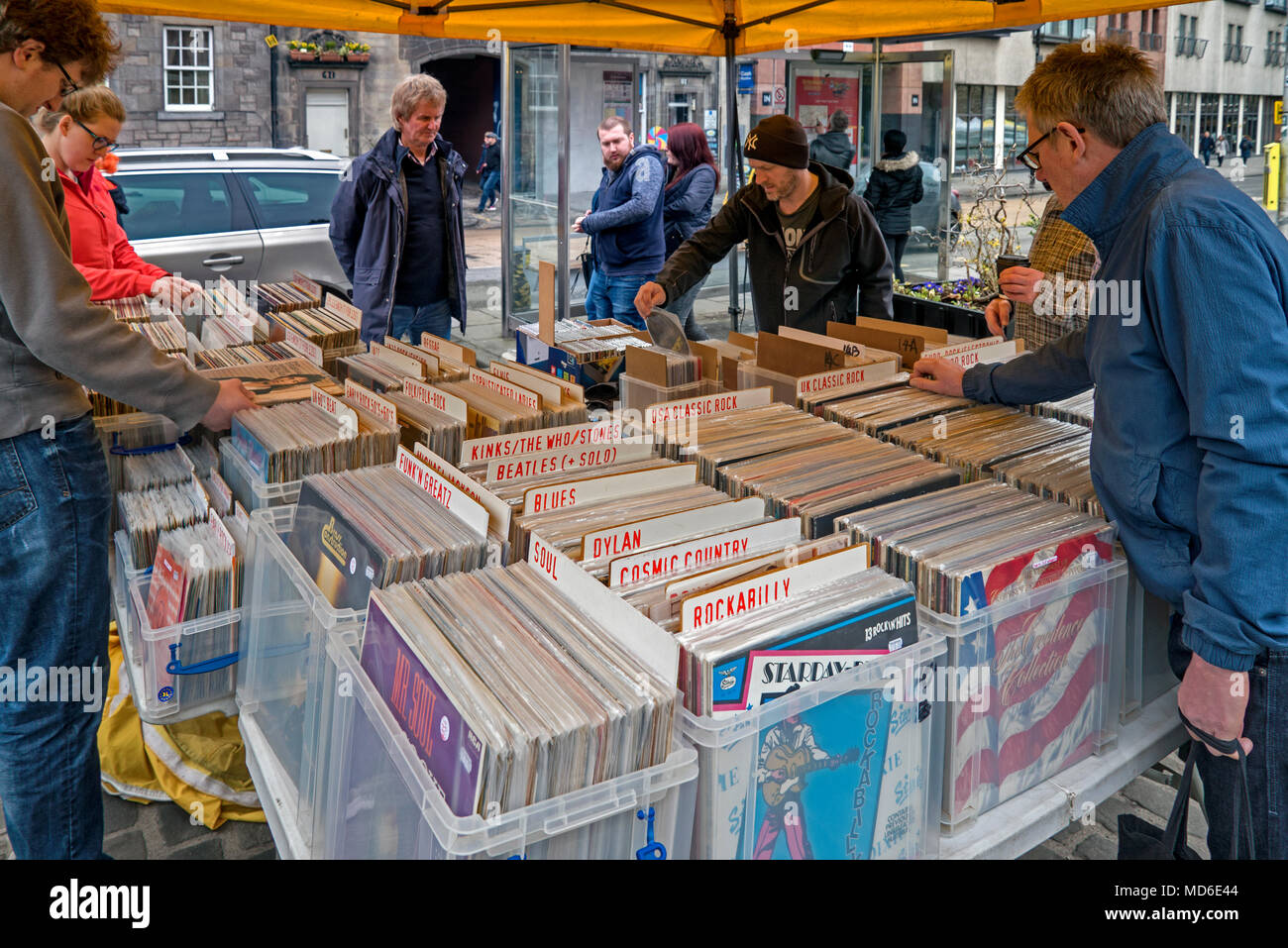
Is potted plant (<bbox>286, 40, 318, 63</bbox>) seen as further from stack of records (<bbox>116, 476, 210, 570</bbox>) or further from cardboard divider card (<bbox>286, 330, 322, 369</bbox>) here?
stack of records (<bbox>116, 476, 210, 570</bbox>)

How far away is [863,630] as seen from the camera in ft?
4.68

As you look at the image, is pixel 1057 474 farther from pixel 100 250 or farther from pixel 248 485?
pixel 100 250

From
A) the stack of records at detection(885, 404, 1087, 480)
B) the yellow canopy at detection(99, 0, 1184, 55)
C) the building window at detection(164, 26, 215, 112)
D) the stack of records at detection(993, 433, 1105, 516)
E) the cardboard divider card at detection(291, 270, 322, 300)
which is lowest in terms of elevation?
the stack of records at detection(993, 433, 1105, 516)

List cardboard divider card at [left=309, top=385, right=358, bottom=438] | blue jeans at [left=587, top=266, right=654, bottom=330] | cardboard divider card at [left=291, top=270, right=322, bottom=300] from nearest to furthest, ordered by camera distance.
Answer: cardboard divider card at [left=309, top=385, right=358, bottom=438] < cardboard divider card at [left=291, top=270, right=322, bottom=300] < blue jeans at [left=587, top=266, right=654, bottom=330]

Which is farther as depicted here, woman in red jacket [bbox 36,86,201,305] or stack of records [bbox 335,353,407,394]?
woman in red jacket [bbox 36,86,201,305]

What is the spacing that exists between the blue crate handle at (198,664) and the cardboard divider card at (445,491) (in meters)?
0.55

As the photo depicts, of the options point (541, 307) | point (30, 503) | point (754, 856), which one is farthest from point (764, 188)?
point (754, 856)

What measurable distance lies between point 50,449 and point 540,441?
97cm

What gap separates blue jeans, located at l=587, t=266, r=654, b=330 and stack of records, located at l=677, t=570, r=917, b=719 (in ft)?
16.3

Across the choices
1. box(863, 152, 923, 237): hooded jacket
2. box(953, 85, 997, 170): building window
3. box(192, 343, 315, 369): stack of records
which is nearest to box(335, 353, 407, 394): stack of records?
box(192, 343, 315, 369): stack of records

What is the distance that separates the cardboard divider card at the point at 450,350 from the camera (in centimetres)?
302

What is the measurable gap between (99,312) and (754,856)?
165cm

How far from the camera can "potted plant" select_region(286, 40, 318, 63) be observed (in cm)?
1894

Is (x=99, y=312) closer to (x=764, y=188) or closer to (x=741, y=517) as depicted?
(x=741, y=517)
